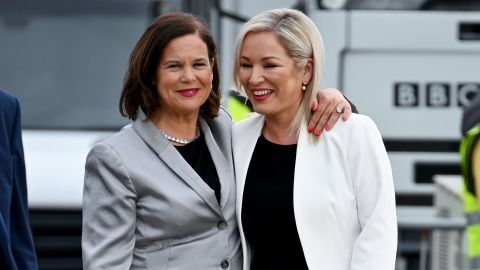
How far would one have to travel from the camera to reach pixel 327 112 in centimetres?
331

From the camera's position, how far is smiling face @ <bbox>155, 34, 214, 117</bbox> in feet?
10.4

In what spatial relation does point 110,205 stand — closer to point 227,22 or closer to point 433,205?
point 227,22

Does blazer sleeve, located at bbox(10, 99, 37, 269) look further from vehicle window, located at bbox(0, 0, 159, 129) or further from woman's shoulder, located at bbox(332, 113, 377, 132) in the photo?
vehicle window, located at bbox(0, 0, 159, 129)

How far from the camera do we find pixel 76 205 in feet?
23.0

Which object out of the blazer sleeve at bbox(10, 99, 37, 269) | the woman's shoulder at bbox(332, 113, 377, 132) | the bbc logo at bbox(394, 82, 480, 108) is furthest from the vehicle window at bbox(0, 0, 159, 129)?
the woman's shoulder at bbox(332, 113, 377, 132)

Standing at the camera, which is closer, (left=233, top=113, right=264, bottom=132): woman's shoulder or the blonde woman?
the blonde woman

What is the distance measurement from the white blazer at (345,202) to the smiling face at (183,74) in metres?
0.28

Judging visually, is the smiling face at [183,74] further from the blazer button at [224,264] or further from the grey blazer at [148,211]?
the blazer button at [224,264]

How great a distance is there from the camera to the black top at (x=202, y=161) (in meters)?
3.25

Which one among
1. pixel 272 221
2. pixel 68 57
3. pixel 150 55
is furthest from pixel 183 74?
pixel 68 57

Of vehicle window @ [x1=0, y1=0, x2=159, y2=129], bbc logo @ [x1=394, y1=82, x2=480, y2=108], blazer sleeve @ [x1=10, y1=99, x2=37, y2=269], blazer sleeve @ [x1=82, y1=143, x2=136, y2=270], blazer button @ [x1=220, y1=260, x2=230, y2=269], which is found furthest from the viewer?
bbc logo @ [x1=394, y1=82, x2=480, y2=108]

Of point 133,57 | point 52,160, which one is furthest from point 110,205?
point 52,160

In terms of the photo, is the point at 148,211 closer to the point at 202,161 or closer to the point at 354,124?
the point at 202,161

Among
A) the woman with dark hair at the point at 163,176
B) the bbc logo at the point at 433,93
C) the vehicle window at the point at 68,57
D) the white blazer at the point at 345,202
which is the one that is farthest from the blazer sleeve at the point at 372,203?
the bbc logo at the point at 433,93
